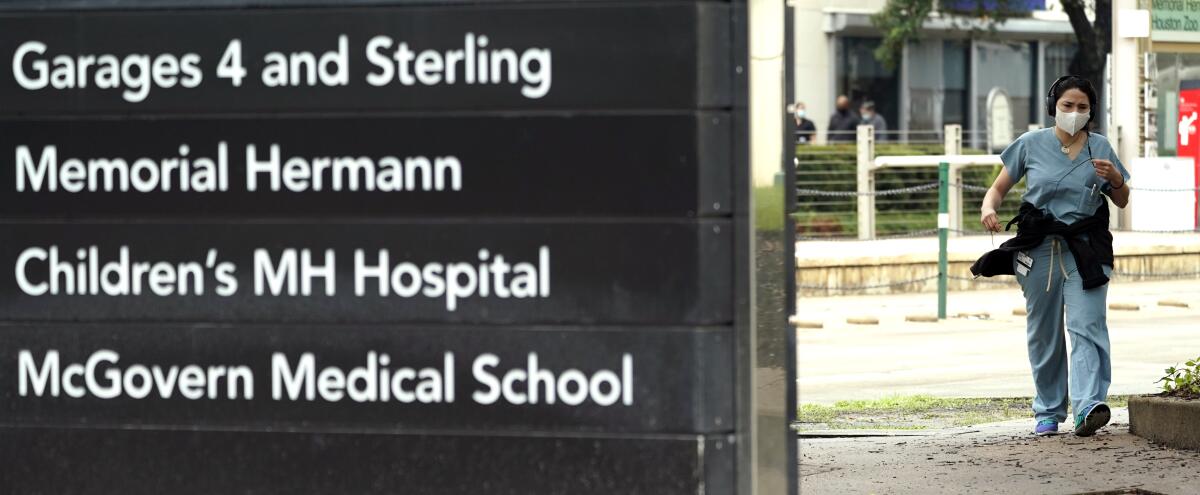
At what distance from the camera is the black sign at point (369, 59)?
135 inches

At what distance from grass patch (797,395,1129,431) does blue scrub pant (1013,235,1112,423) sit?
86 cm

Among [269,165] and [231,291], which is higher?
[269,165]

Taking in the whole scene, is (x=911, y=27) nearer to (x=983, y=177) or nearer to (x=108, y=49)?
(x=983, y=177)

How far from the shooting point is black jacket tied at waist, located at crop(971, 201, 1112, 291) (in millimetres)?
7684

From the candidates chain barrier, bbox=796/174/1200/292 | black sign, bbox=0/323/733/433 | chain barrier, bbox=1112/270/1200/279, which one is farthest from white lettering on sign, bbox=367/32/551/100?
chain barrier, bbox=1112/270/1200/279

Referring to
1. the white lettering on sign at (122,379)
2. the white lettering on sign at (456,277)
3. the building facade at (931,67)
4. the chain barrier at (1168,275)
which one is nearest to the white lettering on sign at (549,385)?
the white lettering on sign at (456,277)

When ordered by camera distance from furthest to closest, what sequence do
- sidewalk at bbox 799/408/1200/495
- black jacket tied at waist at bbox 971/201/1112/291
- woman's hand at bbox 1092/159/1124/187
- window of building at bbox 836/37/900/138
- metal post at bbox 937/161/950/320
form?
window of building at bbox 836/37/900/138 → metal post at bbox 937/161/950/320 → black jacket tied at waist at bbox 971/201/1112/291 → woman's hand at bbox 1092/159/1124/187 → sidewalk at bbox 799/408/1200/495

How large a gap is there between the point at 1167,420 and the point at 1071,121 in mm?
1196

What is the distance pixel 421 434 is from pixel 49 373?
2.30 ft

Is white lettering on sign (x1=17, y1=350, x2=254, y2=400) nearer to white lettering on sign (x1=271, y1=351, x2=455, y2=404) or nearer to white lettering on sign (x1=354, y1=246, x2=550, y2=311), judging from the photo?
white lettering on sign (x1=271, y1=351, x2=455, y2=404)

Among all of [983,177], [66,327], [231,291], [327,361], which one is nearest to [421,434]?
[327,361]

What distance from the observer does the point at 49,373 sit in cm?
366

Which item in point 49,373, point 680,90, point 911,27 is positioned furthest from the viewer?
point 911,27

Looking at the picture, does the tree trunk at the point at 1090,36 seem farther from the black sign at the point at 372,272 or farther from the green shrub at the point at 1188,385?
the black sign at the point at 372,272
